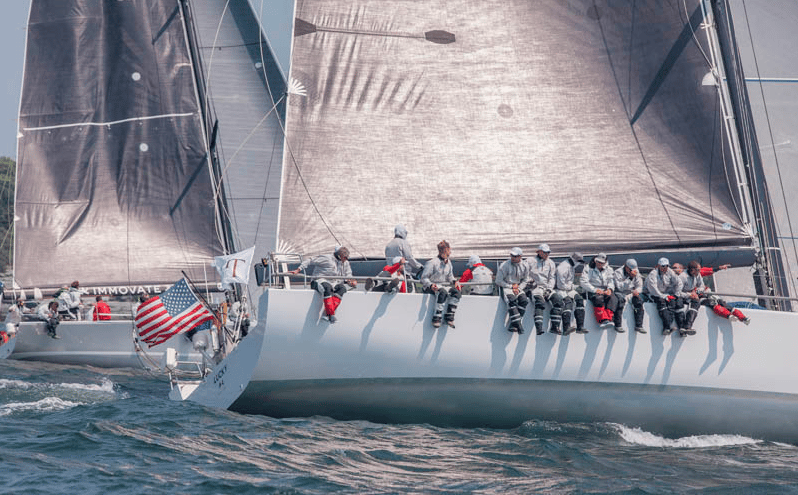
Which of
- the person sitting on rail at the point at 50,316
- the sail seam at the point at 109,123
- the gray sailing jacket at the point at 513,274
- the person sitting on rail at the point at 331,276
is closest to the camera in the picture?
the person sitting on rail at the point at 331,276

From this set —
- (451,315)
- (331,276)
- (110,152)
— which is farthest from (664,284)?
(110,152)

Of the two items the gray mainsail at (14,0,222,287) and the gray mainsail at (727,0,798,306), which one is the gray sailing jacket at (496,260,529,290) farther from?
the gray mainsail at (14,0,222,287)

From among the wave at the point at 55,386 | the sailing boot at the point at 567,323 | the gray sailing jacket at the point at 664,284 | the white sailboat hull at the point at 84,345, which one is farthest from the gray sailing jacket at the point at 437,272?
the white sailboat hull at the point at 84,345

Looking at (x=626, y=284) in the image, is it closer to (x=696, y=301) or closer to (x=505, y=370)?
(x=696, y=301)

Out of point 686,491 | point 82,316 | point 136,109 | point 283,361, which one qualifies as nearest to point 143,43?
point 136,109

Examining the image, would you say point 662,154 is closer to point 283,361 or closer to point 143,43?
point 283,361

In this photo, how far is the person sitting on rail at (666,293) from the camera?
14.2 m

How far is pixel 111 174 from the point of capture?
28.5 metres

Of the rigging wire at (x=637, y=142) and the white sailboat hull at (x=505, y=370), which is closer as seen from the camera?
the white sailboat hull at (x=505, y=370)

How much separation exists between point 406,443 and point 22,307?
795 inches

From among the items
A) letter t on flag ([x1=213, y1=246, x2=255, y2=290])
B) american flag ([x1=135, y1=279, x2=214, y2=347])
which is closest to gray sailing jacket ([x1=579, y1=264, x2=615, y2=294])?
letter t on flag ([x1=213, y1=246, x2=255, y2=290])

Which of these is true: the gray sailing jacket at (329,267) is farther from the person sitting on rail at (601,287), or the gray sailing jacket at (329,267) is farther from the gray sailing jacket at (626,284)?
the gray sailing jacket at (626,284)

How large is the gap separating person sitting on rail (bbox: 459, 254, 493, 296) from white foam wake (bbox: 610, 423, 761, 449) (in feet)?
8.39

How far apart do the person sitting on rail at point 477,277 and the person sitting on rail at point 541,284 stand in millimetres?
642
